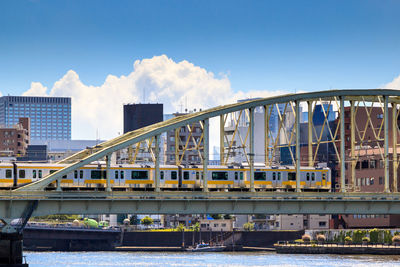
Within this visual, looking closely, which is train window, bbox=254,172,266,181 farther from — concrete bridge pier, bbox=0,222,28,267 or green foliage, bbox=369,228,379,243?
green foliage, bbox=369,228,379,243

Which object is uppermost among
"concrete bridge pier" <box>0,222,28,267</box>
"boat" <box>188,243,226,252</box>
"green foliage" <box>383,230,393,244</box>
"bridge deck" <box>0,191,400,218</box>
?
"bridge deck" <box>0,191,400,218</box>

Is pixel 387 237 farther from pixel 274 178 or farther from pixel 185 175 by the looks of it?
pixel 185 175

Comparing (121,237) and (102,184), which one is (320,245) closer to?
(121,237)

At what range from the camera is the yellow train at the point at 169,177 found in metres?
97.1

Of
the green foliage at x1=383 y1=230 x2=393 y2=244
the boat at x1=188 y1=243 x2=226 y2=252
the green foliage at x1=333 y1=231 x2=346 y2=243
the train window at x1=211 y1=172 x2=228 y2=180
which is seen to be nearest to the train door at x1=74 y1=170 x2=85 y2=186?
the train window at x1=211 y1=172 x2=228 y2=180

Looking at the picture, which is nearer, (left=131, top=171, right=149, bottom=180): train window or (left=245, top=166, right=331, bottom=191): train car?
(left=131, top=171, right=149, bottom=180): train window

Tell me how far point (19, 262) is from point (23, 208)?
507 cm

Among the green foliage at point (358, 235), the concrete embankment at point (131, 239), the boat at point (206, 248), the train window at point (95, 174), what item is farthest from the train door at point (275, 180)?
the concrete embankment at point (131, 239)

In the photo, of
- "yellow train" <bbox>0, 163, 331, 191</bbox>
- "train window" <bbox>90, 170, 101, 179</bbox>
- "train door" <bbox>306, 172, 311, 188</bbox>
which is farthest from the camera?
"train door" <bbox>306, 172, 311, 188</bbox>

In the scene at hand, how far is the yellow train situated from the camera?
97062mm

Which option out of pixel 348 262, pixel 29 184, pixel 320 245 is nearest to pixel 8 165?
pixel 29 184

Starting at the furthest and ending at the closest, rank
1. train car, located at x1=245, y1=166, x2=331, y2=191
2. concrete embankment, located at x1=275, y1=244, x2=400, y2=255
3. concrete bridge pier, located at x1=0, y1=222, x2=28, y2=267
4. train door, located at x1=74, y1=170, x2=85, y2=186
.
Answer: concrete embankment, located at x1=275, y1=244, x2=400, y2=255 → train car, located at x1=245, y1=166, x2=331, y2=191 → train door, located at x1=74, y1=170, x2=85, y2=186 → concrete bridge pier, located at x1=0, y1=222, x2=28, y2=267

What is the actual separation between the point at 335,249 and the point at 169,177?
65878mm

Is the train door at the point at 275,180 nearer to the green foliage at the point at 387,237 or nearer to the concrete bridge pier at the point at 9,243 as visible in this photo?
the concrete bridge pier at the point at 9,243
